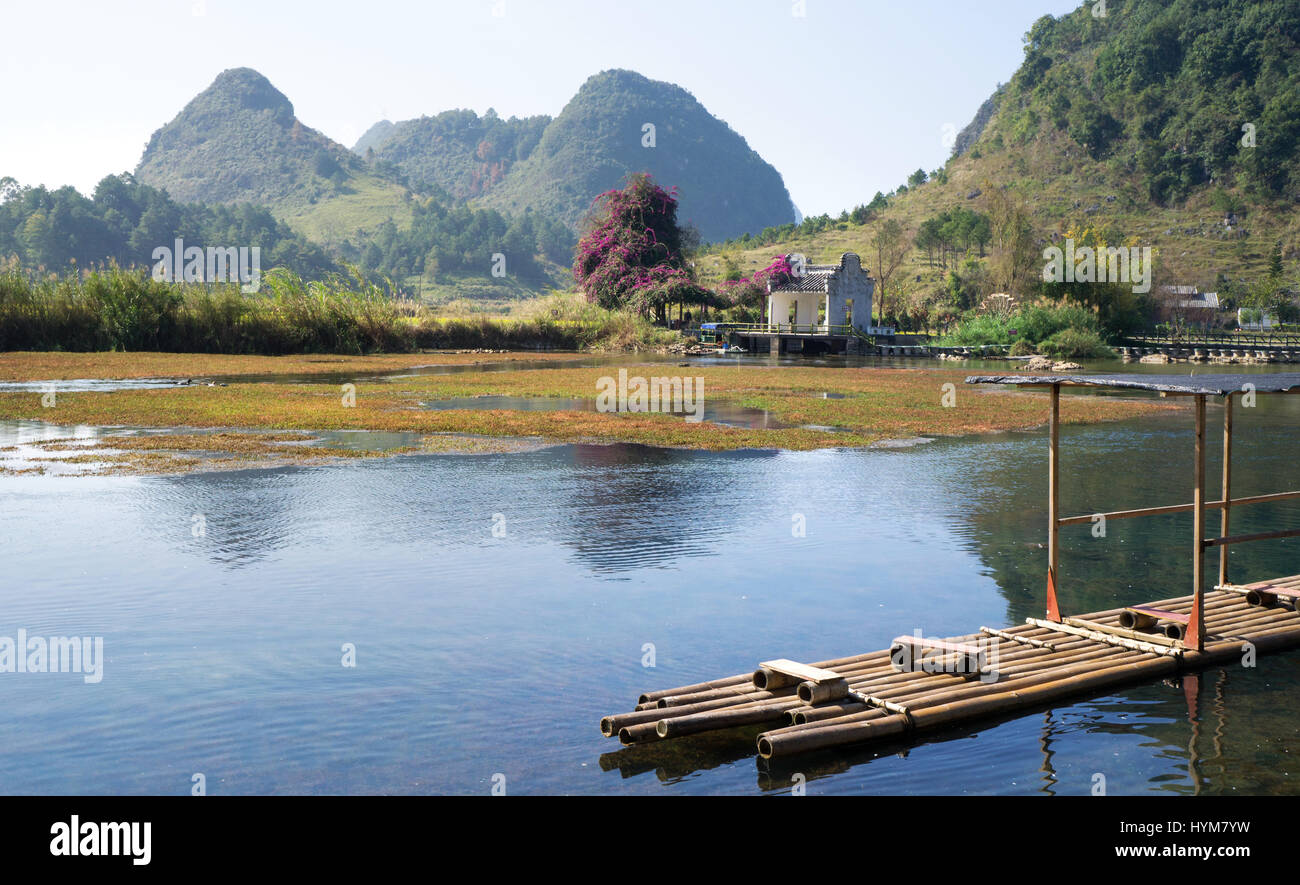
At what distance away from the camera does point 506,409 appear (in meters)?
27.6

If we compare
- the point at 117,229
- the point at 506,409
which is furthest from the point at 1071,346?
the point at 117,229

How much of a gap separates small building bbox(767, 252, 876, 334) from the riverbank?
2771 cm

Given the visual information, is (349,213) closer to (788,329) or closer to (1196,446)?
(788,329)

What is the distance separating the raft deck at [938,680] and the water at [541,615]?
0.20m

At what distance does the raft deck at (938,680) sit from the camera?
268 inches

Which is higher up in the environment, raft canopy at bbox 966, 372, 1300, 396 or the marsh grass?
raft canopy at bbox 966, 372, 1300, 396

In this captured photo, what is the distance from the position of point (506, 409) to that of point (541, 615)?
1826cm

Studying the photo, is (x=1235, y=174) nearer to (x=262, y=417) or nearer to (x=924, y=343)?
(x=924, y=343)

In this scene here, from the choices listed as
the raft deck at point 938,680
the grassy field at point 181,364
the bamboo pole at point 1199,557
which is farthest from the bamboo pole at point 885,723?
the grassy field at point 181,364

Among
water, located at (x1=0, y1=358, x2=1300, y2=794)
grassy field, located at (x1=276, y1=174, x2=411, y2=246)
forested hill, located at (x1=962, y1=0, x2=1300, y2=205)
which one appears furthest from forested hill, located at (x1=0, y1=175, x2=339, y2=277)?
water, located at (x1=0, y1=358, x2=1300, y2=794)

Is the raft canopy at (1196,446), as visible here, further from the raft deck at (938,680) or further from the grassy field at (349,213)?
the grassy field at (349,213)

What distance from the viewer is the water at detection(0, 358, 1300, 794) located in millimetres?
6672

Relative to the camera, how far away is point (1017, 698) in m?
7.41

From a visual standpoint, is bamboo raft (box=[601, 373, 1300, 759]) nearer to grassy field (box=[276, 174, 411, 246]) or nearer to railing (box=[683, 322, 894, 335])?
railing (box=[683, 322, 894, 335])
